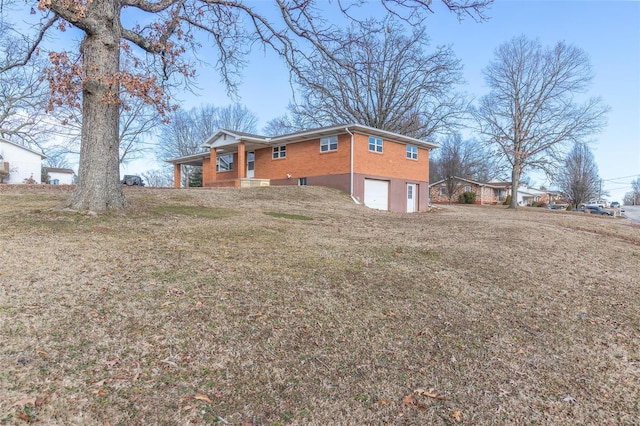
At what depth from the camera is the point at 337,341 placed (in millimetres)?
3465

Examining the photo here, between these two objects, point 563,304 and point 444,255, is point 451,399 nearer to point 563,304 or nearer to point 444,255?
point 563,304

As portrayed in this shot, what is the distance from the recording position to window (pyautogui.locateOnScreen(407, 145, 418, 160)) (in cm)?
2273

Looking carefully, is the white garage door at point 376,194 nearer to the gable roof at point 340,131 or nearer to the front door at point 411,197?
the front door at point 411,197

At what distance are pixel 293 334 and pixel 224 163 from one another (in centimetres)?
2469

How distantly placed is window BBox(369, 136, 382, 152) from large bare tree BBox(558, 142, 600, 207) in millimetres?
35345

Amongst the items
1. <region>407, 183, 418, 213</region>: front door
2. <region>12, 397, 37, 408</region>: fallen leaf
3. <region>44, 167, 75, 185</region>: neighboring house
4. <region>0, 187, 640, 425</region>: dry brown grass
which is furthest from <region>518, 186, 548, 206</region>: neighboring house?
<region>12, 397, 37, 408</region>: fallen leaf

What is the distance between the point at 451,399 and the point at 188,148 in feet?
161

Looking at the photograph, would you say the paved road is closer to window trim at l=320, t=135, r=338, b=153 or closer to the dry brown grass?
window trim at l=320, t=135, r=338, b=153

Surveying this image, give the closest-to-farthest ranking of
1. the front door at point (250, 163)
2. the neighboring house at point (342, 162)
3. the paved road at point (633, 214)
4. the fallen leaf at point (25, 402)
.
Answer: the fallen leaf at point (25, 402)
the neighboring house at point (342, 162)
the front door at point (250, 163)
the paved road at point (633, 214)

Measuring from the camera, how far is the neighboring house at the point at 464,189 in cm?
4414

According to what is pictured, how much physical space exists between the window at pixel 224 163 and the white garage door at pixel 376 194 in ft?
35.1

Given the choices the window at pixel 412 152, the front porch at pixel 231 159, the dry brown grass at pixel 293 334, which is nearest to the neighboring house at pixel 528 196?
the window at pixel 412 152

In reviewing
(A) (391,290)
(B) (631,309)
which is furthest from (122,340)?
(B) (631,309)

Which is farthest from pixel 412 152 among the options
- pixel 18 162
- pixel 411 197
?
pixel 18 162
